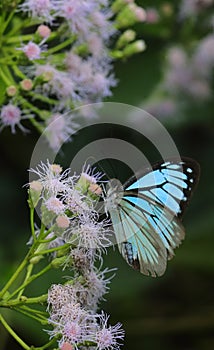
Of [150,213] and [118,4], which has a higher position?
[118,4]

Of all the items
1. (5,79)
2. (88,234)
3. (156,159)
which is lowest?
(156,159)

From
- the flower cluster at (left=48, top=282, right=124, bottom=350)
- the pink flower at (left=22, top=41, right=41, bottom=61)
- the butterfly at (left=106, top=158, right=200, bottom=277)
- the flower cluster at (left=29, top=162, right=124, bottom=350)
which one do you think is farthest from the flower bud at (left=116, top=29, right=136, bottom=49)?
the flower cluster at (left=48, top=282, right=124, bottom=350)

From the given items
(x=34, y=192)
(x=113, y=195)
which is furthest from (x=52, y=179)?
(x=113, y=195)

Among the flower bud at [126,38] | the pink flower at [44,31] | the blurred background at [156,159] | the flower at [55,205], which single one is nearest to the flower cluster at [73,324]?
the flower at [55,205]

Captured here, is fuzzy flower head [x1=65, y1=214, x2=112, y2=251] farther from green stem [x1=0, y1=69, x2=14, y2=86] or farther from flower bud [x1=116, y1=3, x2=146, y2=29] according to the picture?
flower bud [x1=116, y1=3, x2=146, y2=29]

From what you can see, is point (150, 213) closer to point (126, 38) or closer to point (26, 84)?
point (26, 84)

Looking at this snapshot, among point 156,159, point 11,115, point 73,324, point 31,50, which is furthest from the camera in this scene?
point 156,159
